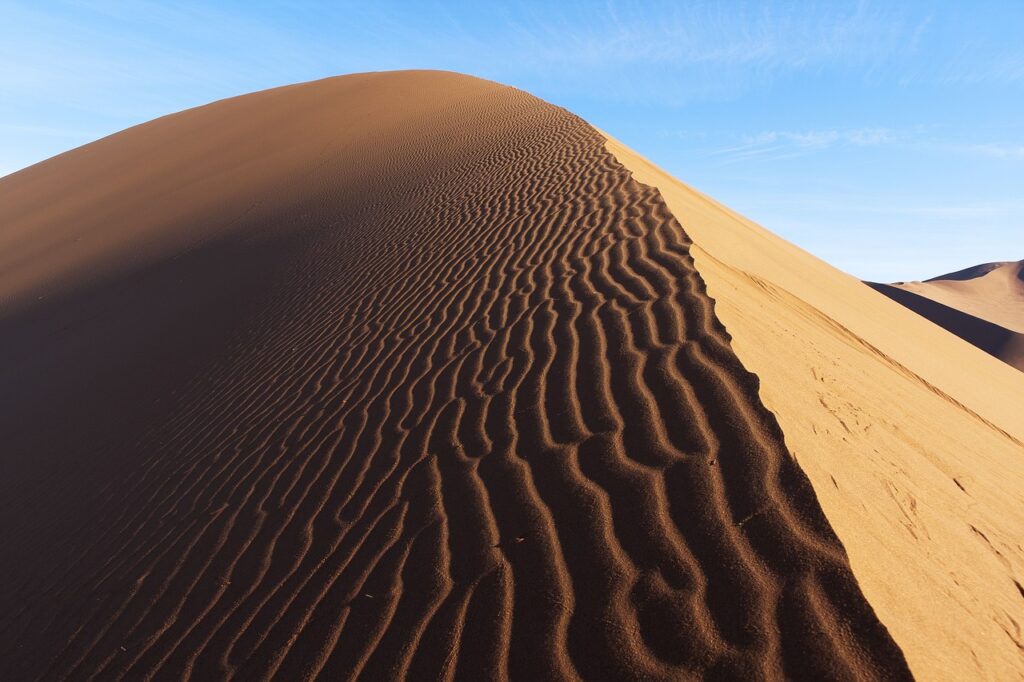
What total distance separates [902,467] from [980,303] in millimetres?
51788

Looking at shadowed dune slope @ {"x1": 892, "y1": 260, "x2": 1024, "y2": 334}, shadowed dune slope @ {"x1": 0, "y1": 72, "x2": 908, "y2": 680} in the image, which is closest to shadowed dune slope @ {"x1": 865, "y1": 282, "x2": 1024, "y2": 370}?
shadowed dune slope @ {"x1": 892, "y1": 260, "x2": 1024, "y2": 334}

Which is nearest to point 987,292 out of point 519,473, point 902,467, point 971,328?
point 971,328

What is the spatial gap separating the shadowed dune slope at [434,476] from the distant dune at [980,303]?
3141 cm

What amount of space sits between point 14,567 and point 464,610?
13.6 ft

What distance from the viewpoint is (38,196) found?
2694cm

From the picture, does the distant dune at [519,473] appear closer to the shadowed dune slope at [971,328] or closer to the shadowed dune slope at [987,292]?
the shadowed dune slope at [971,328]

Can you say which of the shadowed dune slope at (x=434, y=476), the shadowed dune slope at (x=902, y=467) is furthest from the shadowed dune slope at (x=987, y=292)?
the shadowed dune slope at (x=434, y=476)

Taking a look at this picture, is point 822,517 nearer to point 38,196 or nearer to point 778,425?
point 778,425

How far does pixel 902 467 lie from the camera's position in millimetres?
4000

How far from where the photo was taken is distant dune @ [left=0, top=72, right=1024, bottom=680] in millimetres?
2742

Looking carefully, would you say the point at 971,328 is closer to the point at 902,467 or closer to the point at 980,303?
the point at 980,303

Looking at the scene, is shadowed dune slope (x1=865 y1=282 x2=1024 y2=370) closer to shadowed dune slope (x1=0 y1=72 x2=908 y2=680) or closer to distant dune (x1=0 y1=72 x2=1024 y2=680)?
distant dune (x1=0 y1=72 x2=1024 y2=680)

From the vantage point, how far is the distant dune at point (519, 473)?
9.00ft

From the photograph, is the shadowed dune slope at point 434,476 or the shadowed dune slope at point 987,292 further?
the shadowed dune slope at point 987,292
